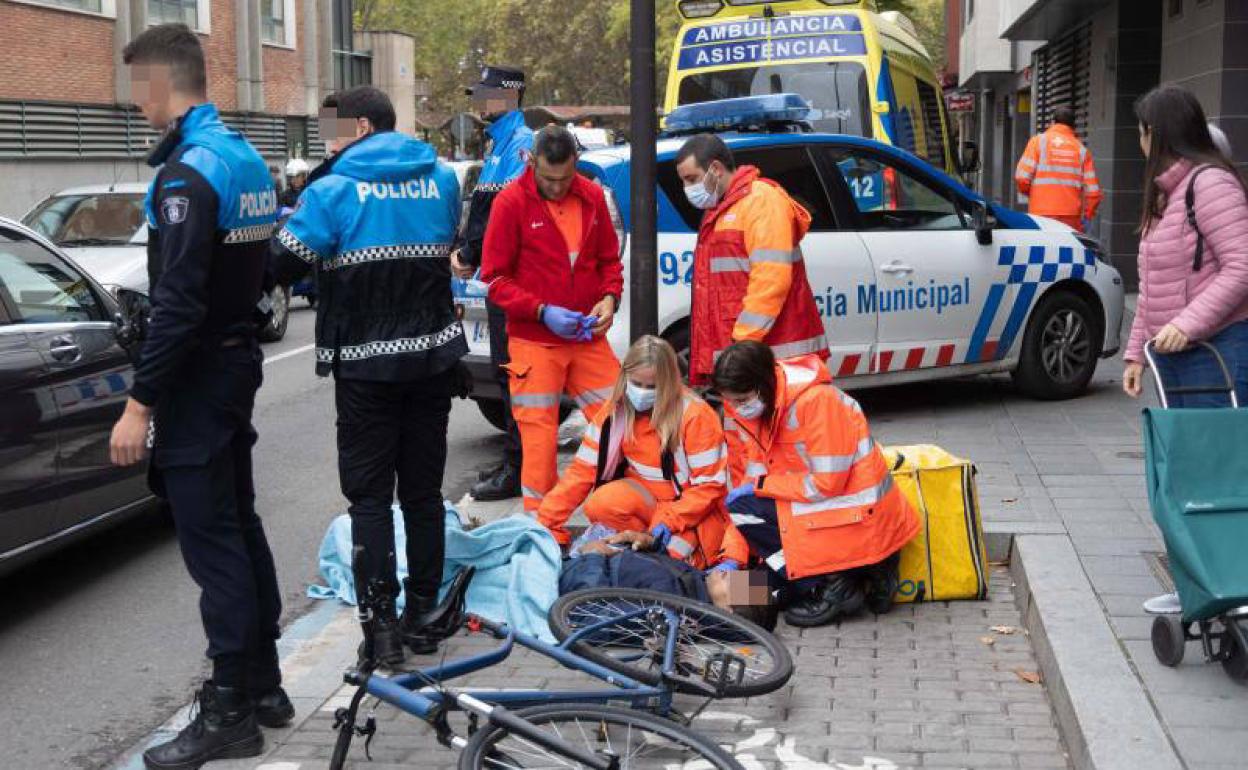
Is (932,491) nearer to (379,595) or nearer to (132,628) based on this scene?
(379,595)

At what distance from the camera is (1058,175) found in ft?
44.9

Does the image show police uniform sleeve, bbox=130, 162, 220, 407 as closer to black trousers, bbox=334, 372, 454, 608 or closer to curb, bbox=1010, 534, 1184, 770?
black trousers, bbox=334, 372, 454, 608

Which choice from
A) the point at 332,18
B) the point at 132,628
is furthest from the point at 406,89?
the point at 132,628

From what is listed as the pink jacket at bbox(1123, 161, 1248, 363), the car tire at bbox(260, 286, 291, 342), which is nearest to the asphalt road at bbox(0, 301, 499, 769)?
the pink jacket at bbox(1123, 161, 1248, 363)

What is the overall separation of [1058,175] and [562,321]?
8286 mm

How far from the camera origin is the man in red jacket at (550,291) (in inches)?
262

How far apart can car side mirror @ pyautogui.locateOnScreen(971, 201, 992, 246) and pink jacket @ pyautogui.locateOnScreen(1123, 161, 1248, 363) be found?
13.8 feet

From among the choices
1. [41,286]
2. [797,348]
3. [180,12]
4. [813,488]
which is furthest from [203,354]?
[180,12]

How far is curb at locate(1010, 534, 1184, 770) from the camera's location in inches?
157

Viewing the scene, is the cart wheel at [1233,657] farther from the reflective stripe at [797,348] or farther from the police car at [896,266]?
the police car at [896,266]

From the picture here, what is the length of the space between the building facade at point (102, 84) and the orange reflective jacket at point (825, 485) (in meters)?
18.9

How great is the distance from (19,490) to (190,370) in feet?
5.16

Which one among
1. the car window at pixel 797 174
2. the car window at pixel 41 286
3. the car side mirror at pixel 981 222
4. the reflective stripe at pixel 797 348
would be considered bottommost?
the reflective stripe at pixel 797 348

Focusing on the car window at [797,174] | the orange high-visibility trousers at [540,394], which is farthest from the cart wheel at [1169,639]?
the car window at [797,174]
